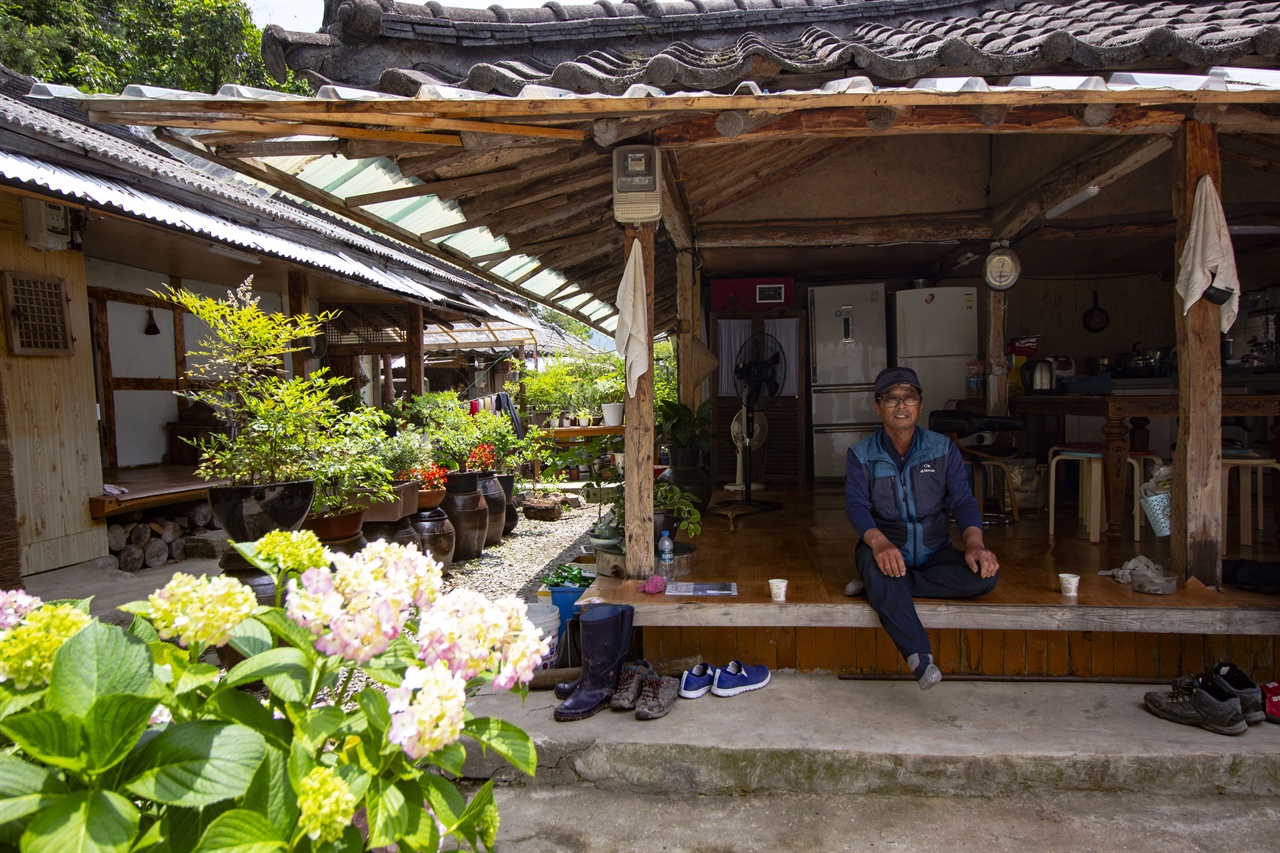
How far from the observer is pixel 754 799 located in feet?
10.5

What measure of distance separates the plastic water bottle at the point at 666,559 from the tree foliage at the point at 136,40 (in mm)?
15839

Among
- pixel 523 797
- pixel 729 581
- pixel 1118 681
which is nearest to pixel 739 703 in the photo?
pixel 729 581

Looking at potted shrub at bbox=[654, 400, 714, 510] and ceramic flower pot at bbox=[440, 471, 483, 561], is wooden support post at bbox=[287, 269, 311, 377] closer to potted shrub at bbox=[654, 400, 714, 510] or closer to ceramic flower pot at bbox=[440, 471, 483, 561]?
ceramic flower pot at bbox=[440, 471, 483, 561]

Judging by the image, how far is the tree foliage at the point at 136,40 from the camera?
15336mm

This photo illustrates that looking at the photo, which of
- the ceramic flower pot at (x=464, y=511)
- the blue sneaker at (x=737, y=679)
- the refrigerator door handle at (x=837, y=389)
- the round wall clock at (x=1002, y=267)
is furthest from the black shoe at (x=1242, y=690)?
the ceramic flower pot at (x=464, y=511)

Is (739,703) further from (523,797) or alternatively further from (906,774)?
(523,797)

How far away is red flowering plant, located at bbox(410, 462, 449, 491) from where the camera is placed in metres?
6.63

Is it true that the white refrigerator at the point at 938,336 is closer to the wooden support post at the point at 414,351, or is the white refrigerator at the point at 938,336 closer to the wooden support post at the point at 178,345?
the wooden support post at the point at 414,351

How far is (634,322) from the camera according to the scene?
13.2 ft

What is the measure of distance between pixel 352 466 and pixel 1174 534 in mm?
4998

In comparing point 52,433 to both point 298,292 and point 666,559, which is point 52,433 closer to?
point 298,292

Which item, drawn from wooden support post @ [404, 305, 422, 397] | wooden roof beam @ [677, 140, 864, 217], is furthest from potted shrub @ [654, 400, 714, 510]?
wooden support post @ [404, 305, 422, 397]

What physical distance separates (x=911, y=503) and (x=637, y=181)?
235 cm

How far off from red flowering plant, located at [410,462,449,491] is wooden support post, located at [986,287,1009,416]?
17.8ft
